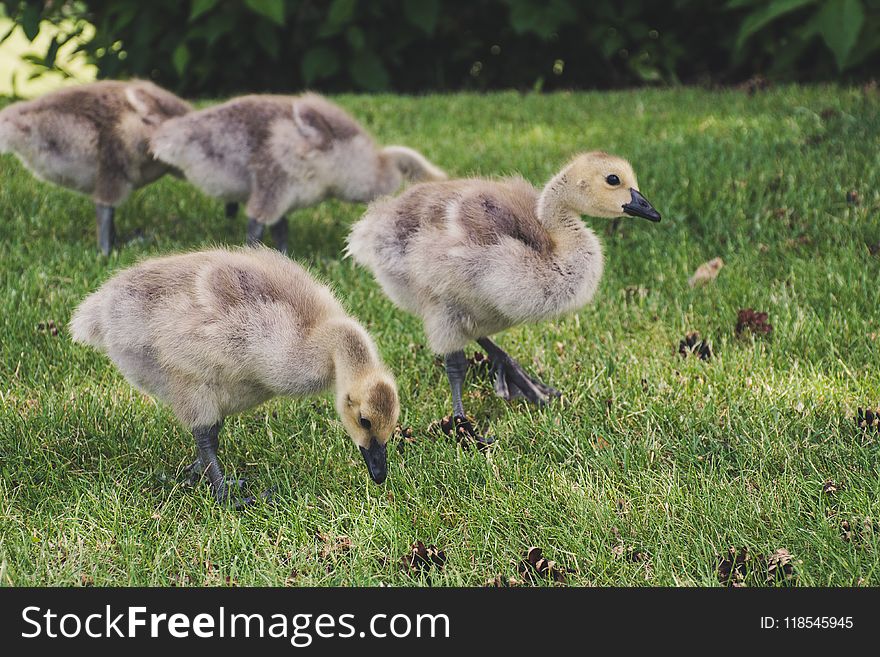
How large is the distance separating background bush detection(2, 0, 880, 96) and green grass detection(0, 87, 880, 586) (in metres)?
4.94

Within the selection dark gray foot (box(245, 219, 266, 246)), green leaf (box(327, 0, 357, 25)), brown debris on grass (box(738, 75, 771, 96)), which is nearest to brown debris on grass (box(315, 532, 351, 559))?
dark gray foot (box(245, 219, 266, 246))

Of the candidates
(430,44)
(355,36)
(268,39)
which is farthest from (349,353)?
(430,44)

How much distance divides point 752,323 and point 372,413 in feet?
7.44

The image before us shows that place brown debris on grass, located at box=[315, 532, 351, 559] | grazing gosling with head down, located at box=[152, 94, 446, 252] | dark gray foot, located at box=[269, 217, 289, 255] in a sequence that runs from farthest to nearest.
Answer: dark gray foot, located at box=[269, 217, 289, 255] < grazing gosling with head down, located at box=[152, 94, 446, 252] < brown debris on grass, located at box=[315, 532, 351, 559]

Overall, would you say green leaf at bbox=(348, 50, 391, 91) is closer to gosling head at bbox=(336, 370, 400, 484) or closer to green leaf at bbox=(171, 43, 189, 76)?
green leaf at bbox=(171, 43, 189, 76)

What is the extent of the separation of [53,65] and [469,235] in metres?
9.97

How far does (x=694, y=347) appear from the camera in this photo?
4.54 m

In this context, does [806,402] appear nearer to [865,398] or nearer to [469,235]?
[865,398]

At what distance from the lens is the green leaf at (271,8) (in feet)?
33.5

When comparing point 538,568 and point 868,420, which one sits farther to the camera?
point 868,420

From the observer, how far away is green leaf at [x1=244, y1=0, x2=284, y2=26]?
10.2 m

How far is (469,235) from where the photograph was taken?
3.88m

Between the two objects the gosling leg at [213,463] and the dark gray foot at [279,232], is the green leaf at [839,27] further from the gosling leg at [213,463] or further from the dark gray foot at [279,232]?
the gosling leg at [213,463]

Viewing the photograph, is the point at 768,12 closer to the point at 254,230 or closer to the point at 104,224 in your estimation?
the point at 254,230
